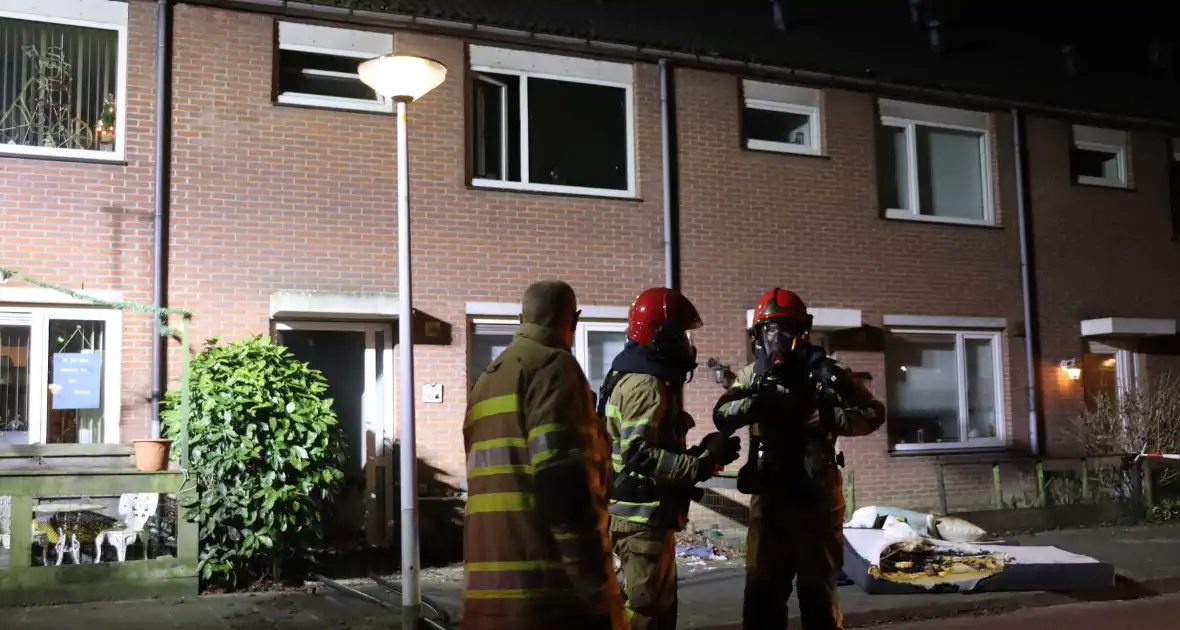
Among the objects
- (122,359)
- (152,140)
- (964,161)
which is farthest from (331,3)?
(964,161)

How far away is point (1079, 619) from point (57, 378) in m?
8.70

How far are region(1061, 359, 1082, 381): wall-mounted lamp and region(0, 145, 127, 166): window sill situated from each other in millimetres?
11454

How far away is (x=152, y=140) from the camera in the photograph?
9727mm

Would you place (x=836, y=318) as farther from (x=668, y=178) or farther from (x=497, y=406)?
(x=497, y=406)

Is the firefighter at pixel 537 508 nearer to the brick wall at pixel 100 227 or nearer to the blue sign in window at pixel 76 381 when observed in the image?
the brick wall at pixel 100 227

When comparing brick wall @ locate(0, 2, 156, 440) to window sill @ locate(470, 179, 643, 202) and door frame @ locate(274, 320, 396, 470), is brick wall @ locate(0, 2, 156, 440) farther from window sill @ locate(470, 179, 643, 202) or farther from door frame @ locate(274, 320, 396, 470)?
window sill @ locate(470, 179, 643, 202)

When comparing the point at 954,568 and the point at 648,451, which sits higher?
the point at 648,451

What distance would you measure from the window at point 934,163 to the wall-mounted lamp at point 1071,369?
2098 millimetres

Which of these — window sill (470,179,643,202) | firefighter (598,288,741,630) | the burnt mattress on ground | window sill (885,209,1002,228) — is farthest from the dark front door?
window sill (885,209,1002,228)

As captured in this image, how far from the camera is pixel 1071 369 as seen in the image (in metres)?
13.9

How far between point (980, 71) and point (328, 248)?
9072 millimetres

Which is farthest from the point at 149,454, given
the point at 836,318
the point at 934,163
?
the point at 934,163

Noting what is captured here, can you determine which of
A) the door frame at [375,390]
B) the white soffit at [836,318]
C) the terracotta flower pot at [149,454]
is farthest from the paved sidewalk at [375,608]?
the white soffit at [836,318]

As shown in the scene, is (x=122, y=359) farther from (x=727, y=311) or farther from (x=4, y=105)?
(x=727, y=311)
